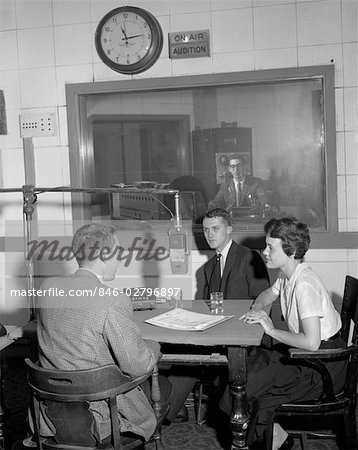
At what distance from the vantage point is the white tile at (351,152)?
4.30 metres

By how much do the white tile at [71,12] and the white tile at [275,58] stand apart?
1.26 metres

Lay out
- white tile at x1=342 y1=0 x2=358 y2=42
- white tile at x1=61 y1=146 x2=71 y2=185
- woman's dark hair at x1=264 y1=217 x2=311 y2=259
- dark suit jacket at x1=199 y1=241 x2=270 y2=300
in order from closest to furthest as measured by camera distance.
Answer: woman's dark hair at x1=264 y1=217 x2=311 y2=259 → dark suit jacket at x1=199 y1=241 x2=270 y2=300 → white tile at x1=342 y1=0 x2=358 y2=42 → white tile at x1=61 y1=146 x2=71 y2=185

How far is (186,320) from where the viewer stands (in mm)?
3127

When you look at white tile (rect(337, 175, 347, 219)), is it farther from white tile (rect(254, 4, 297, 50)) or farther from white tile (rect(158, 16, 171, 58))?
white tile (rect(158, 16, 171, 58))

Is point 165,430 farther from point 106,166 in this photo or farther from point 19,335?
point 106,166

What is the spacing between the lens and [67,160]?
189 inches

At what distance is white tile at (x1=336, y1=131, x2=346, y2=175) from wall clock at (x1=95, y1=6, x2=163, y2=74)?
1.38 m

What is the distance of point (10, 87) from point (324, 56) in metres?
2.30

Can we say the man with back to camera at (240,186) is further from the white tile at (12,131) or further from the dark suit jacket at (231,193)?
the white tile at (12,131)

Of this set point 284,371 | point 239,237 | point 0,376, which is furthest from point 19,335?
point 239,237

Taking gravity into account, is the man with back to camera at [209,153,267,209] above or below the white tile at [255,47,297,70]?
below

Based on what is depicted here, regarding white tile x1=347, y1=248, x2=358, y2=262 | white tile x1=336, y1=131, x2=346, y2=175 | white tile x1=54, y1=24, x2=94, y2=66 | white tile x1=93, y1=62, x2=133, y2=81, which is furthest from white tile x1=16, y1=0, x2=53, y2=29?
white tile x1=347, y1=248, x2=358, y2=262

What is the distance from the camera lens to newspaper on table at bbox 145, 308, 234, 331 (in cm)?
300

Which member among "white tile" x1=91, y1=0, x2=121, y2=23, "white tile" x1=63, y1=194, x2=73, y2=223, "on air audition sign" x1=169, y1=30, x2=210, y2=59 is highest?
"white tile" x1=91, y1=0, x2=121, y2=23
